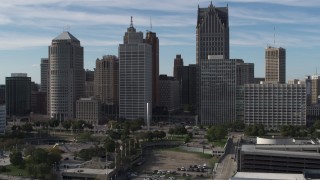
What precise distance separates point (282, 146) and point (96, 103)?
95009mm

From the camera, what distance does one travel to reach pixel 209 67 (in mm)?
166375

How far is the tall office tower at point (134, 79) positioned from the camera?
556 ft

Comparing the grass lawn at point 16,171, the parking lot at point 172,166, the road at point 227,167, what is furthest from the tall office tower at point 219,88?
the grass lawn at point 16,171

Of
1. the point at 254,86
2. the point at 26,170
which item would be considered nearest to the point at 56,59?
the point at 254,86

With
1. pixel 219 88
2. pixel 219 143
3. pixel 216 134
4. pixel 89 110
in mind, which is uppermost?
pixel 219 88

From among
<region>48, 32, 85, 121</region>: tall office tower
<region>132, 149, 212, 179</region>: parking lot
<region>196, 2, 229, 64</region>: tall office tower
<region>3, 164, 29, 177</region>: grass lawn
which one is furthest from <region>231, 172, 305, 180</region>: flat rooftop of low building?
<region>48, 32, 85, 121</region>: tall office tower

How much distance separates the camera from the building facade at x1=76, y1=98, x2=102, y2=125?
575 ft

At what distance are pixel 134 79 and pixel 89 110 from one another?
1947cm

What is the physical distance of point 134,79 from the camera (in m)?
170

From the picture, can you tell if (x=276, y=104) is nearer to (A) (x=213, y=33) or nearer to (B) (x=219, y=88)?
(B) (x=219, y=88)

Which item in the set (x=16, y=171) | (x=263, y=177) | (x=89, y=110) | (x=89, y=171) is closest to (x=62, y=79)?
(x=89, y=110)

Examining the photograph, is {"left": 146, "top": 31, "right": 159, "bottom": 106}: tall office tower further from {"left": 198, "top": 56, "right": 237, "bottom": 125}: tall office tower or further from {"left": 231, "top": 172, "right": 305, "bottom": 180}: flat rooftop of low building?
{"left": 231, "top": 172, "right": 305, "bottom": 180}: flat rooftop of low building

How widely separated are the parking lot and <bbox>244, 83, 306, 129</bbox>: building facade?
5160 centimetres

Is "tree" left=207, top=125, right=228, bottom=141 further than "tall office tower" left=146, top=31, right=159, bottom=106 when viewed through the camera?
No
